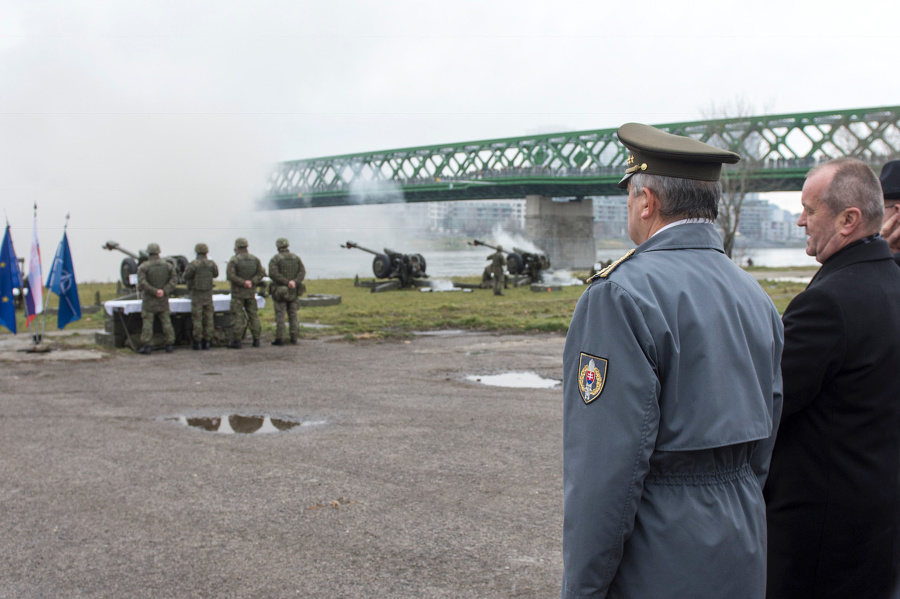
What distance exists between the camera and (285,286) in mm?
14547

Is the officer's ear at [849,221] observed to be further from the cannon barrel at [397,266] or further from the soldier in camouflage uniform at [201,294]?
the cannon barrel at [397,266]

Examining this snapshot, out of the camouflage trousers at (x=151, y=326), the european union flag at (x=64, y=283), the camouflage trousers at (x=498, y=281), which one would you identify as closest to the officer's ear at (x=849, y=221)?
the camouflage trousers at (x=151, y=326)

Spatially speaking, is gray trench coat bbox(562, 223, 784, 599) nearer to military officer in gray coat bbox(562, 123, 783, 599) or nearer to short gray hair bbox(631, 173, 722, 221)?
military officer in gray coat bbox(562, 123, 783, 599)

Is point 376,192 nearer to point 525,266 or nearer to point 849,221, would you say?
point 525,266

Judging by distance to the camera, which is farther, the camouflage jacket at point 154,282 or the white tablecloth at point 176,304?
the white tablecloth at point 176,304

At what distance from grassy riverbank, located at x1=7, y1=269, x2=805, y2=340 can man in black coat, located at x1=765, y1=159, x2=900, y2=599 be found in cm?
1291

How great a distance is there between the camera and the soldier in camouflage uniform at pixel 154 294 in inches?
524

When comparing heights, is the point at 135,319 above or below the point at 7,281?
below

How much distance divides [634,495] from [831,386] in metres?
1.08

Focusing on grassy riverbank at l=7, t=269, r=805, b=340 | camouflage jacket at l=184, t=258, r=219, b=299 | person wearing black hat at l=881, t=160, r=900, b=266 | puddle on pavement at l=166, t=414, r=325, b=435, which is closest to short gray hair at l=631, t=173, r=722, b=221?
person wearing black hat at l=881, t=160, r=900, b=266

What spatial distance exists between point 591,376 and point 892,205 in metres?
2.35

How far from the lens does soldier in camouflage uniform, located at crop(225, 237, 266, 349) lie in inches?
559

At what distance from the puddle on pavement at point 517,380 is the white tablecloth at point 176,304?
5833mm

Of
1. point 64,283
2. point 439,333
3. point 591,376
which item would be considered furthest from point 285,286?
point 591,376
